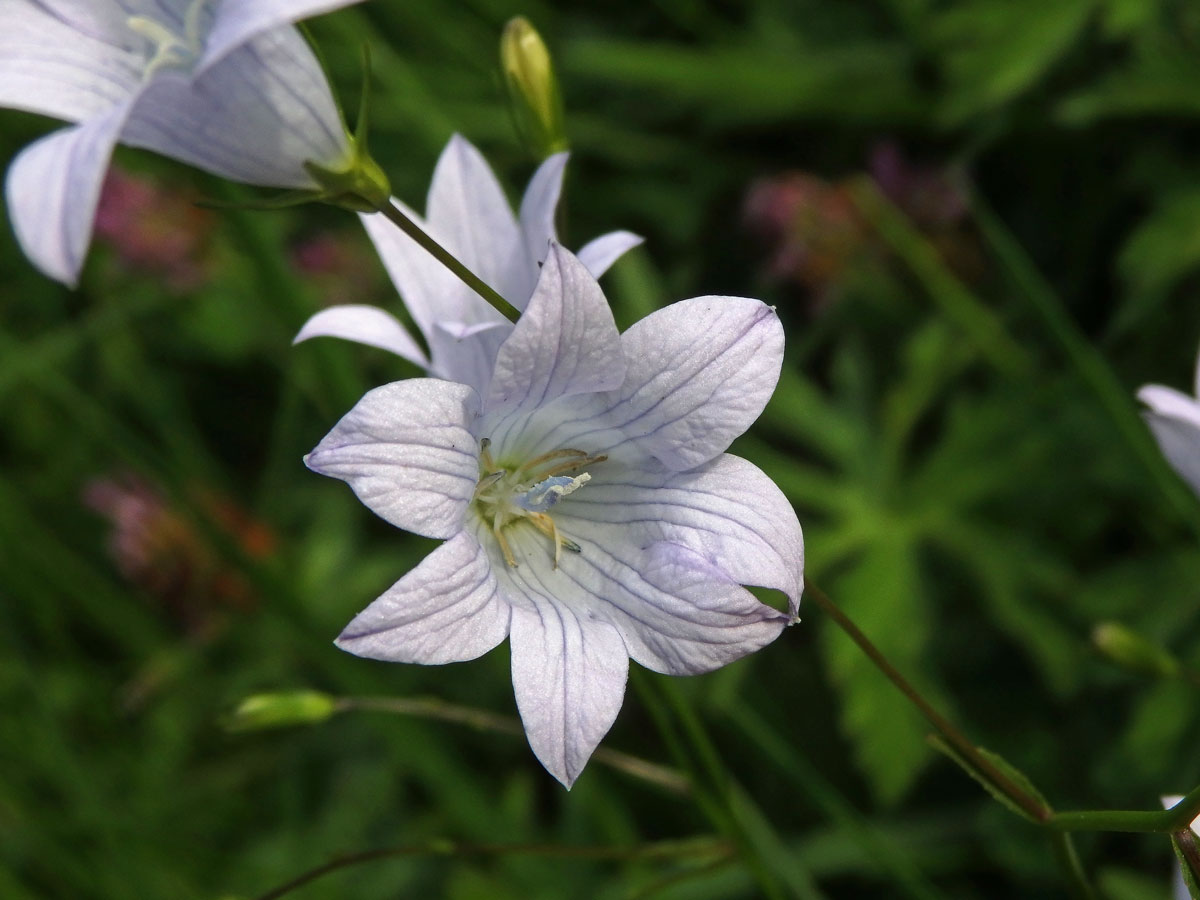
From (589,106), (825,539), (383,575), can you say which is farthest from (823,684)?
(589,106)

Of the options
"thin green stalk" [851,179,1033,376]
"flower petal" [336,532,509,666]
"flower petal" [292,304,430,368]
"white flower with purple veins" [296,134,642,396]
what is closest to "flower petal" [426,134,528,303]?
"white flower with purple veins" [296,134,642,396]

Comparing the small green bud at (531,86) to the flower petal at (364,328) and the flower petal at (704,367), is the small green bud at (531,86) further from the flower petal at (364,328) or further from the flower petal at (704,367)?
the flower petal at (704,367)

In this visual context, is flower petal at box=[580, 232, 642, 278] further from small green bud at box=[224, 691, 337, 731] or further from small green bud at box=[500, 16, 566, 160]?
small green bud at box=[224, 691, 337, 731]

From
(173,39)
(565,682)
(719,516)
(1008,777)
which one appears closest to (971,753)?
(1008,777)

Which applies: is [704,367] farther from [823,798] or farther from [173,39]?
[823,798]

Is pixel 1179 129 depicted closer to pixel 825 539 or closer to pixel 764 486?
pixel 825 539

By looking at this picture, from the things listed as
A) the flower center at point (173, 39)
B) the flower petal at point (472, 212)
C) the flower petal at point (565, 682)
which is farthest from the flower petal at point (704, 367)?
the flower center at point (173, 39)
